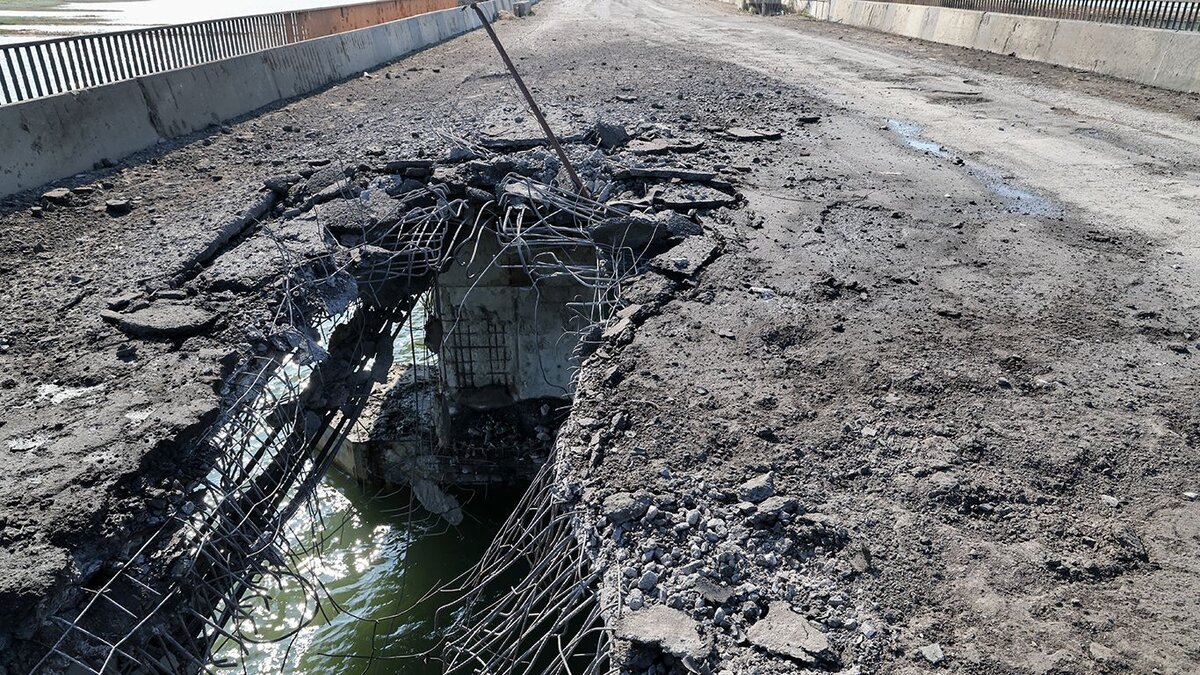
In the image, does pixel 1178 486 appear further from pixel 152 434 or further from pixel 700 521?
pixel 152 434

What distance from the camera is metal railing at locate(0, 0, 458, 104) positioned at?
24.7ft

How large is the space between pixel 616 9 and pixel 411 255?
31.1 metres

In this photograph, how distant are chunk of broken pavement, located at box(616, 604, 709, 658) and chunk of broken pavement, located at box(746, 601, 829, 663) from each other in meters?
0.20

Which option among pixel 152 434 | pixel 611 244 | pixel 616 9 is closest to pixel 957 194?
pixel 611 244

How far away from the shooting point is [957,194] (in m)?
6.95

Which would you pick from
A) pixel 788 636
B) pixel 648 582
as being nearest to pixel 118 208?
pixel 648 582

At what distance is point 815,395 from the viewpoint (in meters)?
4.04

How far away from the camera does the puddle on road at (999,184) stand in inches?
259

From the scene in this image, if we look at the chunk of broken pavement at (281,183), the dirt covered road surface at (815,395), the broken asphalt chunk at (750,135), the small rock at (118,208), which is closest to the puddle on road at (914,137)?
the dirt covered road surface at (815,395)

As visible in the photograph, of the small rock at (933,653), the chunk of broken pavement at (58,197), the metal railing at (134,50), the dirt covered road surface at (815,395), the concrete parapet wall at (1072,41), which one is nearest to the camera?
the small rock at (933,653)

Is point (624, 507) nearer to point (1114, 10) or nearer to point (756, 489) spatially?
point (756, 489)

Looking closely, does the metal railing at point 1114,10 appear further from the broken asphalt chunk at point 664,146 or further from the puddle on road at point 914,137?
the broken asphalt chunk at point 664,146

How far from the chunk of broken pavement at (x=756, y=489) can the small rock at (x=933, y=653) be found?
0.88m

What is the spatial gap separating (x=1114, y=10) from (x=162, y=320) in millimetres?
14980
